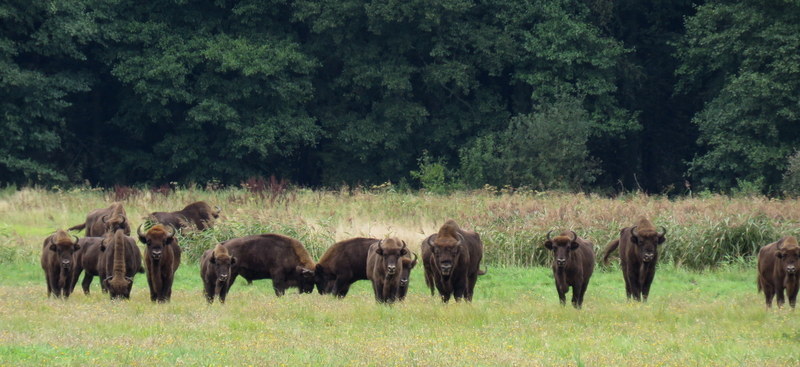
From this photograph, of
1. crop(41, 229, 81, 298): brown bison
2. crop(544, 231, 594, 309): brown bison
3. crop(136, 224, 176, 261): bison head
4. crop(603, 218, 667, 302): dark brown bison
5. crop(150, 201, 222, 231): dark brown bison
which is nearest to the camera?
crop(544, 231, 594, 309): brown bison

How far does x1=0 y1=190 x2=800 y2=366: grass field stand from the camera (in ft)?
48.0

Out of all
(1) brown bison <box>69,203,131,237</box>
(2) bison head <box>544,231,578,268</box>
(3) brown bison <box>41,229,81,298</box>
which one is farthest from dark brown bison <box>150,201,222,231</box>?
(2) bison head <box>544,231,578,268</box>

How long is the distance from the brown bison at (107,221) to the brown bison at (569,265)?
30.5 ft

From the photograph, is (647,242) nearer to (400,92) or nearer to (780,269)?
(780,269)

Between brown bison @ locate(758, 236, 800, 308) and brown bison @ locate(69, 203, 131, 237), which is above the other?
brown bison @ locate(758, 236, 800, 308)

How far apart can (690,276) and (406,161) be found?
31.5 m

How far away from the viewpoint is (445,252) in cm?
1998

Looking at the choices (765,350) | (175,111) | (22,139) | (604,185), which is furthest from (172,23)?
(765,350)

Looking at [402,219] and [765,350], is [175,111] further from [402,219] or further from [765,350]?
[765,350]

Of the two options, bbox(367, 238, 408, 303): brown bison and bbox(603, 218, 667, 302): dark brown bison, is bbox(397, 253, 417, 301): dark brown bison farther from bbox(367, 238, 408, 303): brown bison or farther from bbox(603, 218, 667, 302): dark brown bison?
bbox(603, 218, 667, 302): dark brown bison

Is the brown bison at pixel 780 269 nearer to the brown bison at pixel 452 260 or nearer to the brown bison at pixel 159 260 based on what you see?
the brown bison at pixel 452 260

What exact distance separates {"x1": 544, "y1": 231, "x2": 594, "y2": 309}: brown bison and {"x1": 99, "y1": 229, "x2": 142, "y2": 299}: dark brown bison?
7.01 m

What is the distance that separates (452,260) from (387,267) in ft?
3.48

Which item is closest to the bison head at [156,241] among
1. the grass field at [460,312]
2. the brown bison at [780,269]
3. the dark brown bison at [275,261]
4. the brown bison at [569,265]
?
the grass field at [460,312]
